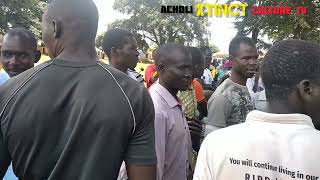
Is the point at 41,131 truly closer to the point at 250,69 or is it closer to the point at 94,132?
the point at 94,132

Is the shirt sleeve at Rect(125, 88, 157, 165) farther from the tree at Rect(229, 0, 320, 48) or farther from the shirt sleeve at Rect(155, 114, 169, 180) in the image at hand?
the tree at Rect(229, 0, 320, 48)

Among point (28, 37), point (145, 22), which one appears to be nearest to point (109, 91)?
point (28, 37)

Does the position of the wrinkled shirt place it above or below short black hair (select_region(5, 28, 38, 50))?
below

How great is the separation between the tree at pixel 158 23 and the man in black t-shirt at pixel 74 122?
42.4 meters

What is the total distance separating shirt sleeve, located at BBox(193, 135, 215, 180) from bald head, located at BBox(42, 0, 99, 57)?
755 mm

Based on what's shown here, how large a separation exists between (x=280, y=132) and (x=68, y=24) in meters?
1.09

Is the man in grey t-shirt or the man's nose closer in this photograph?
the man's nose

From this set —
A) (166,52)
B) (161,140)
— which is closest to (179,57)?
(166,52)

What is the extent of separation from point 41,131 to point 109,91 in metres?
0.35

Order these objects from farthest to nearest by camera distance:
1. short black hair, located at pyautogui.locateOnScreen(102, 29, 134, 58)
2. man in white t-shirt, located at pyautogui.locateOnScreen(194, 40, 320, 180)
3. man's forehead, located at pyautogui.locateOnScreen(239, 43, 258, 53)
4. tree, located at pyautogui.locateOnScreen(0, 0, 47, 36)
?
tree, located at pyautogui.locateOnScreen(0, 0, 47, 36)
short black hair, located at pyautogui.locateOnScreen(102, 29, 134, 58)
man's forehead, located at pyautogui.locateOnScreen(239, 43, 258, 53)
man in white t-shirt, located at pyautogui.locateOnScreen(194, 40, 320, 180)

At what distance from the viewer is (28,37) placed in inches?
131

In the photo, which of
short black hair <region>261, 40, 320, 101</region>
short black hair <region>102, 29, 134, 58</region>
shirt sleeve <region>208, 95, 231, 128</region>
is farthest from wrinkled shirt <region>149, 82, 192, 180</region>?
short black hair <region>261, 40, 320, 101</region>

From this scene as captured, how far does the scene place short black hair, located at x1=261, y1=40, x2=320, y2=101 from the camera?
162cm

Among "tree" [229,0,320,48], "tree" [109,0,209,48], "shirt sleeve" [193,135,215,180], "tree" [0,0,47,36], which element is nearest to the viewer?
"shirt sleeve" [193,135,215,180]
